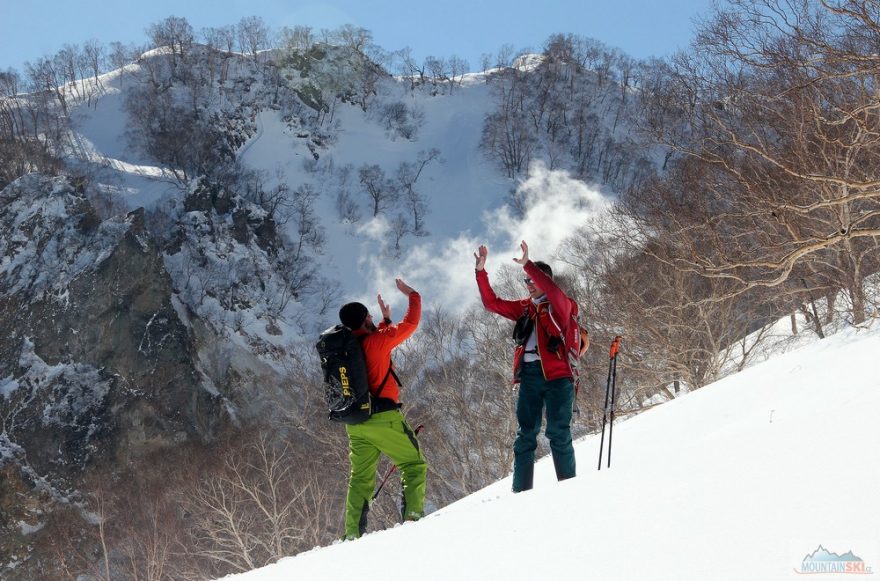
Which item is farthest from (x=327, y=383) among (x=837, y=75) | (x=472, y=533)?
(x=837, y=75)

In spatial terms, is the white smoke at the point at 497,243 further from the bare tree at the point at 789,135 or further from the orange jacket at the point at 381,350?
the orange jacket at the point at 381,350

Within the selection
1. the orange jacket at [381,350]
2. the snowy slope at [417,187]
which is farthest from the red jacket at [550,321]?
the snowy slope at [417,187]

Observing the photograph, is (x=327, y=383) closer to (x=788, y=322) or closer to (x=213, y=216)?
(x=788, y=322)

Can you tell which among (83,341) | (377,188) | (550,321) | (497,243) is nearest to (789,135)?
(550,321)

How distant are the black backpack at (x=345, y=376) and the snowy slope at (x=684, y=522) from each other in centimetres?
106

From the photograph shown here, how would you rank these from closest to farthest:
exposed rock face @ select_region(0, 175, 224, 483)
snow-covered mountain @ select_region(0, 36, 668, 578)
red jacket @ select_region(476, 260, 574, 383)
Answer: red jacket @ select_region(476, 260, 574, 383) < exposed rock face @ select_region(0, 175, 224, 483) < snow-covered mountain @ select_region(0, 36, 668, 578)

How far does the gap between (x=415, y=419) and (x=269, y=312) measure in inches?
787

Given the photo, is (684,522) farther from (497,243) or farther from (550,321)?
(497,243)

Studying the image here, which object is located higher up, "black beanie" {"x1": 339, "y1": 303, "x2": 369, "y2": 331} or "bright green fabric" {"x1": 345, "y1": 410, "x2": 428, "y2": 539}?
"black beanie" {"x1": 339, "y1": 303, "x2": 369, "y2": 331}

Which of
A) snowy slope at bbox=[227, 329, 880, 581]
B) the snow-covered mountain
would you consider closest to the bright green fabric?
snowy slope at bbox=[227, 329, 880, 581]

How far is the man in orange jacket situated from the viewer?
5188 mm

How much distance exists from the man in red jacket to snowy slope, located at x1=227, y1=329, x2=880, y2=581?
109cm

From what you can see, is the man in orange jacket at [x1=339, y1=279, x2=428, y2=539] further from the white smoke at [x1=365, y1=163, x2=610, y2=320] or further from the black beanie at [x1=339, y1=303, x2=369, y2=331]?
the white smoke at [x1=365, y1=163, x2=610, y2=320]

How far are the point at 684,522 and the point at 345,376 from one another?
10.0 feet
